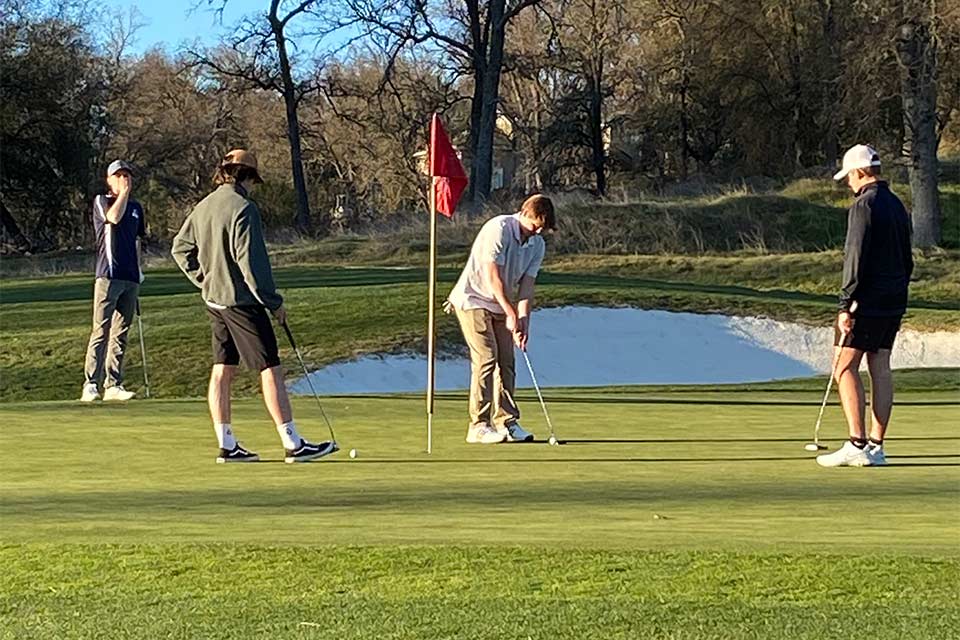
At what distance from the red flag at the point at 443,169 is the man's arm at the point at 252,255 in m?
2.10

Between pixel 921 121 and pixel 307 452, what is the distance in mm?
28179

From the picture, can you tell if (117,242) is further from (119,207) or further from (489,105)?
(489,105)

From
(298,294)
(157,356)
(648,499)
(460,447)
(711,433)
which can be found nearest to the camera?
(648,499)

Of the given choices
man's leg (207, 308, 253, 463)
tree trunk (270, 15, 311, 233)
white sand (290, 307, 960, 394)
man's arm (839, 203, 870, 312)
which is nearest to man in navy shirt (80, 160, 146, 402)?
man's leg (207, 308, 253, 463)

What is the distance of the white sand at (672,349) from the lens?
72.6ft

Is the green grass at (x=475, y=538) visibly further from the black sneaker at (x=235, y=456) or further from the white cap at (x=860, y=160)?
the white cap at (x=860, y=160)

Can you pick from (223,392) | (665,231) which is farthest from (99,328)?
(665,231)

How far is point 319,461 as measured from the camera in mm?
9539

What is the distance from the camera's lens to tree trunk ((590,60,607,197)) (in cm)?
5622

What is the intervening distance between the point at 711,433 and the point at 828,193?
32.1 metres

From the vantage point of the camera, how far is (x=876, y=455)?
949cm

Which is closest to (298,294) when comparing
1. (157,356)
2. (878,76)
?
(157,356)

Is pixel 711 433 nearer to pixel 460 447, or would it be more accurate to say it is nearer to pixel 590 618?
pixel 460 447

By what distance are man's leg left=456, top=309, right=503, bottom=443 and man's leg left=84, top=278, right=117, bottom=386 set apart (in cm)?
439
